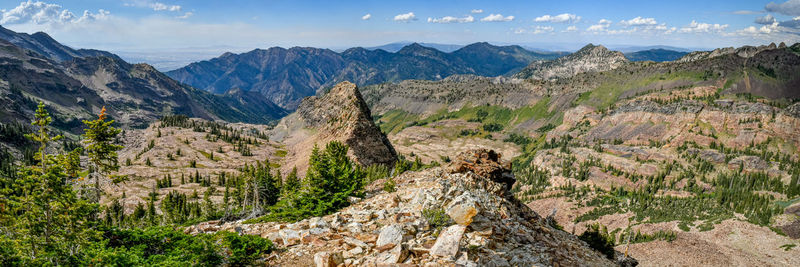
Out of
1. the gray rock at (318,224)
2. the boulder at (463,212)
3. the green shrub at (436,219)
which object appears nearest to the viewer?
the green shrub at (436,219)

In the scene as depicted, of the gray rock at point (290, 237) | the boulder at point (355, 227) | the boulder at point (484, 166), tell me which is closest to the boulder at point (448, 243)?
the boulder at point (355, 227)

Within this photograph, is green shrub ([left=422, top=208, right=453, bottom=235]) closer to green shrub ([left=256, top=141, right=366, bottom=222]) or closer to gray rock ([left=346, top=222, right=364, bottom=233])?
gray rock ([left=346, top=222, right=364, bottom=233])

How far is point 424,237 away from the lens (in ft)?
71.9

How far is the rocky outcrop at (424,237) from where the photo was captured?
19609 millimetres

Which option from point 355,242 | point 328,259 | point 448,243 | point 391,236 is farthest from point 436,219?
point 328,259

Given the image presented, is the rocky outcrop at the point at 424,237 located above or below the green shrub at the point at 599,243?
above

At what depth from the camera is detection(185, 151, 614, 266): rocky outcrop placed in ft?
64.3

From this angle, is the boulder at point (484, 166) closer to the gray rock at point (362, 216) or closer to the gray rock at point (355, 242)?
the gray rock at point (362, 216)

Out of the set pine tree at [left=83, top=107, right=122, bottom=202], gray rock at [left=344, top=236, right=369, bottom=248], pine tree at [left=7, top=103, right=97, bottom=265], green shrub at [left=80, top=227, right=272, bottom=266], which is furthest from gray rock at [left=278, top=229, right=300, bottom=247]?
pine tree at [left=83, top=107, right=122, bottom=202]

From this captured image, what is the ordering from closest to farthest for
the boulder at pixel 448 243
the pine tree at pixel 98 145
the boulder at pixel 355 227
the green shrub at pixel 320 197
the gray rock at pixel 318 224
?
the boulder at pixel 448 243, the boulder at pixel 355 227, the gray rock at pixel 318 224, the green shrub at pixel 320 197, the pine tree at pixel 98 145

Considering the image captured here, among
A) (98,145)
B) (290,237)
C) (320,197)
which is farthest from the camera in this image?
(98,145)

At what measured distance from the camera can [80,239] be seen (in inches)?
805

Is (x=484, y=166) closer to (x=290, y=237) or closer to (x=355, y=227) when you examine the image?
(x=355, y=227)

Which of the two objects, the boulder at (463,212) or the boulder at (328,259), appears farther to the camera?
the boulder at (463,212)
